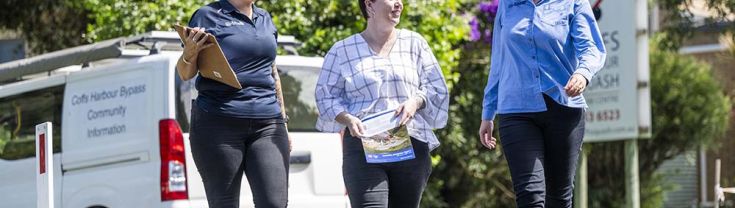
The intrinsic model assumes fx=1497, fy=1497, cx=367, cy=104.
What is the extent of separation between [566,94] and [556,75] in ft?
0.49

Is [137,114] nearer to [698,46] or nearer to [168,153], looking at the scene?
[168,153]

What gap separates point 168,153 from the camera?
9.48m

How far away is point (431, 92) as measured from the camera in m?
6.63

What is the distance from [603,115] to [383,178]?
5833 mm

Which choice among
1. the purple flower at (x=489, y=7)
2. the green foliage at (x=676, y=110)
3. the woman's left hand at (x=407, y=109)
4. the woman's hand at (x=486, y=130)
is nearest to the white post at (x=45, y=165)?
the woman's left hand at (x=407, y=109)

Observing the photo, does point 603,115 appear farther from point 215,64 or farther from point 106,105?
point 215,64

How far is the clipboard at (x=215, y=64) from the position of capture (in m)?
6.33

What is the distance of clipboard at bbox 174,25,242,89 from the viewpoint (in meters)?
6.33

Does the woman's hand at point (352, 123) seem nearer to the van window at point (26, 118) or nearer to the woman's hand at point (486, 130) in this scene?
the woman's hand at point (486, 130)

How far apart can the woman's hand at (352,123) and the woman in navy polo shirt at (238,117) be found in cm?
32

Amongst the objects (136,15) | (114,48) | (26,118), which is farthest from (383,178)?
(136,15)

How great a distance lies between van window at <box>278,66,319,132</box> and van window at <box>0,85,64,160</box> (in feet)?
5.38

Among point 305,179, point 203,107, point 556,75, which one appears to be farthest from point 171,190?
point 556,75

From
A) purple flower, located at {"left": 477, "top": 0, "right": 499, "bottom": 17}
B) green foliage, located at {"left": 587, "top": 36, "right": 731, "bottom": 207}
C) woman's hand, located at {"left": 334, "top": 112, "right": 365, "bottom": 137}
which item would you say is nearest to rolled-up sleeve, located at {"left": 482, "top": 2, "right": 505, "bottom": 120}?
woman's hand, located at {"left": 334, "top": 112, "right": 365, "bottom": 137}
